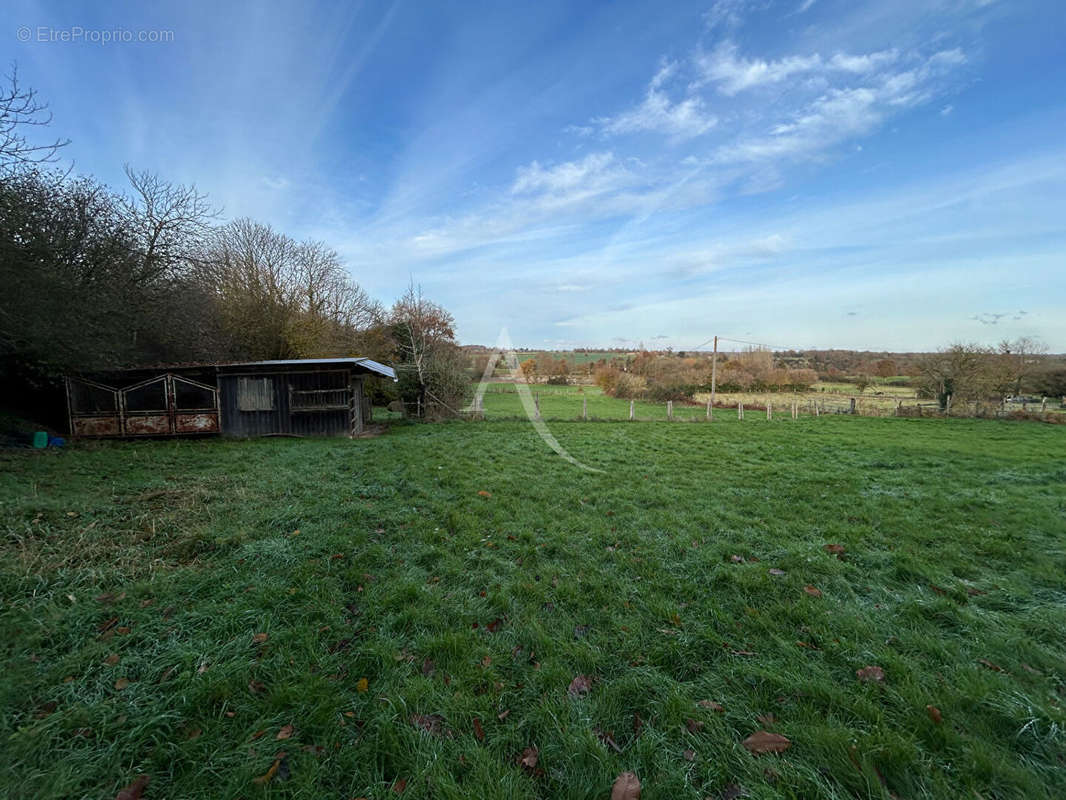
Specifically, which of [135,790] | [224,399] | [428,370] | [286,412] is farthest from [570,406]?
[135,790]

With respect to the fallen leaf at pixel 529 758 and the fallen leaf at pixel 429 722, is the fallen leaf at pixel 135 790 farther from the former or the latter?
the fallen leaf at pixel 529 758

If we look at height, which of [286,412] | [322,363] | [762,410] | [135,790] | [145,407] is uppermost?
[322,363]

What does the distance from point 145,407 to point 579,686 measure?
1424cm

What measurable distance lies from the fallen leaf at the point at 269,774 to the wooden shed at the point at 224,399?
416 inches

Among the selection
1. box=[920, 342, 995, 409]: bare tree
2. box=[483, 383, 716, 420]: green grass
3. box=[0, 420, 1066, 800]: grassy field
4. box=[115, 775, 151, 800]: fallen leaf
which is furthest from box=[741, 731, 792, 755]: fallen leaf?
box=[920, 342, 995, 409]: bare tree

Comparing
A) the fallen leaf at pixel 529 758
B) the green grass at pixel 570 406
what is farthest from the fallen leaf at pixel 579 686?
the green grass at pixel 570 406

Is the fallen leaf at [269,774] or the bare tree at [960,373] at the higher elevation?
the bare tree at [960,373]

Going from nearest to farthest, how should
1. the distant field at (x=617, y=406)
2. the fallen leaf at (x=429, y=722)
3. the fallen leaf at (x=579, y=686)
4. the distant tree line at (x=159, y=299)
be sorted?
the fallen leaf at (x=429, y=722) < the fallen leaf at (x=579, y=686) < the distant tree line at (x=159, y=299) < the distant field at (x=617, y=406)

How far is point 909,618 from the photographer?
115 inches

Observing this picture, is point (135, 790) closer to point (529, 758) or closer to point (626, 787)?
point (529, 758)

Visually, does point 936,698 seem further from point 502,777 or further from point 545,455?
point 545,455

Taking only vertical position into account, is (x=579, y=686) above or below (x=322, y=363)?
below

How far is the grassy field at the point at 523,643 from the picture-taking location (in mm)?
1782

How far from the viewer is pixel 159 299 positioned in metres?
12.0
